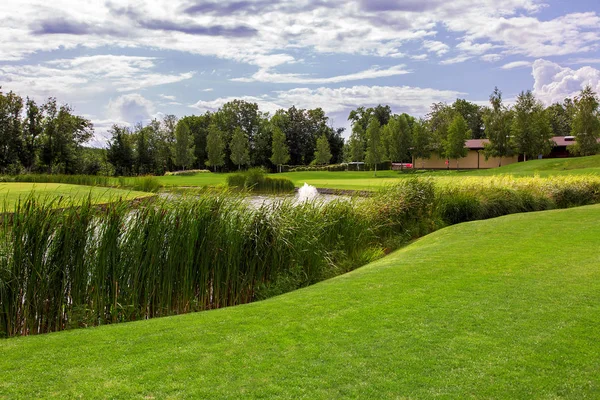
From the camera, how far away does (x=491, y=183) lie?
17.4 metres

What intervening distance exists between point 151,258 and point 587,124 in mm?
48181

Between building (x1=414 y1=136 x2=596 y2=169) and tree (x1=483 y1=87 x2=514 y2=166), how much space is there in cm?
597

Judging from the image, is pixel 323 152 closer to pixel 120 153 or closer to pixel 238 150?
pixel 238 150

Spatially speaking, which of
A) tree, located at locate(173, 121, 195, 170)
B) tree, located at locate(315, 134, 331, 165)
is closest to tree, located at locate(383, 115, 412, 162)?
tree, located at locate(315, 134, 331, 165)

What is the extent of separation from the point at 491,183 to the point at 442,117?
58576 mm

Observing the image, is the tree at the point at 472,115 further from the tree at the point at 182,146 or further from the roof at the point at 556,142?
the tree at the point at 182,146

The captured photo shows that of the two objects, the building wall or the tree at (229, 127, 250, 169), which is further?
the tree at (229, 127, 250, 169)

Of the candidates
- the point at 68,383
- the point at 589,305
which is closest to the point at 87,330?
the point at 68,383

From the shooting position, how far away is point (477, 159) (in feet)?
191

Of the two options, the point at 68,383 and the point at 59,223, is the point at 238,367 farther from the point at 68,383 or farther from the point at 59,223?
the point at 59,223

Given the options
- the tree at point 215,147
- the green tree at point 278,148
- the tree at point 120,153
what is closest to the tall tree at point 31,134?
the tree at point 120,153

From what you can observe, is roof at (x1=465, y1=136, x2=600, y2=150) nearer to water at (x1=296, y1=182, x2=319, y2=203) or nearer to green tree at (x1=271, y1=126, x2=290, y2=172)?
green tree at (x1=271, y1=126, x2=290, y2=172)

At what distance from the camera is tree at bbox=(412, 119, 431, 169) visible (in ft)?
178

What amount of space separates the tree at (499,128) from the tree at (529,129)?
3.38ft
